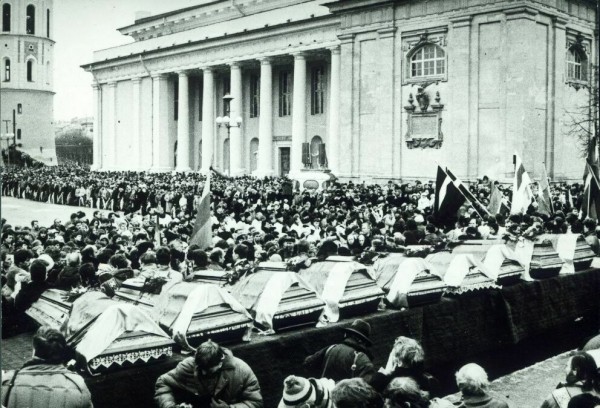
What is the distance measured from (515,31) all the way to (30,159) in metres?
66.4

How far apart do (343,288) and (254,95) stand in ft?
149

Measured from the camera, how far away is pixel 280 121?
1957 inches

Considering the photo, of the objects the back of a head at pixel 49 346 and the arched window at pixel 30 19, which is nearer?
the back of a head at pixel 49 346

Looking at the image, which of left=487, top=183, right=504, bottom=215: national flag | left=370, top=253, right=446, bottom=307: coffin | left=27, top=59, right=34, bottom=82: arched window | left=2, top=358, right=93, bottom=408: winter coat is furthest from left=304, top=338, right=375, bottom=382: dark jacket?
left=27, top=59, right=34, bottom=82: arched window

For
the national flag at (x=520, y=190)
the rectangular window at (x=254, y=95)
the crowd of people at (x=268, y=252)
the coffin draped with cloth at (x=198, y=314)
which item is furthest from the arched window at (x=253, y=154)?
the coffin draped with cloth at (x=198, y=314)

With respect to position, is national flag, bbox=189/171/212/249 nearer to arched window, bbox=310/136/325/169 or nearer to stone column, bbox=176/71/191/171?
arched window, bbox=310/136/325/169

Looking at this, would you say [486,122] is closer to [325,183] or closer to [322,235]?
[325,183]

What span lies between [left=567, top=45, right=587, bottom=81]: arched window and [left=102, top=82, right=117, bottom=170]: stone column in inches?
1566

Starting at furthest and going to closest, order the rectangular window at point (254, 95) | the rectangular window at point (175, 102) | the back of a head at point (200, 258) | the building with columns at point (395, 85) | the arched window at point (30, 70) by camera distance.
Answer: the arched window at point (30, 70) < the rectangular window at point (175, 102) < the rectangular window at point (254, 95) < the building with columns at point (395, 85) < the back of a head at point (200, 258)

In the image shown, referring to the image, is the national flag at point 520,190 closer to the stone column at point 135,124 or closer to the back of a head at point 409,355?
the back of a head at point 409,355

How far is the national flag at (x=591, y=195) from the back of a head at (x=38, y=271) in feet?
39.2

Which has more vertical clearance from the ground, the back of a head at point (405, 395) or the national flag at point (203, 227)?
the national flag at point (203, 227)

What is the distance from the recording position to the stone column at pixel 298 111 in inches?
1736

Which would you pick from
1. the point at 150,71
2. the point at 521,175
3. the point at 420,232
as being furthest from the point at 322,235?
Result: the point at 150,71
